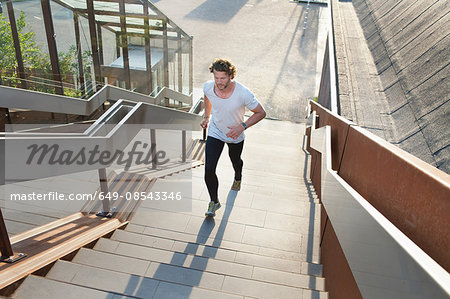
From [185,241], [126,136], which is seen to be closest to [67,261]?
[185,241]

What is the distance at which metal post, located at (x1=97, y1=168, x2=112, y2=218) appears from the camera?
3.34 m

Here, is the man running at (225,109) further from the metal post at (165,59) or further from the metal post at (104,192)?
the metal post at (165,59)

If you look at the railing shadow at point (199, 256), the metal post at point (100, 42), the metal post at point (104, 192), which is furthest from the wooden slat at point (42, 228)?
the metal post at point (100, 42)

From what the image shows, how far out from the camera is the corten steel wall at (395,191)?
122 centimetres

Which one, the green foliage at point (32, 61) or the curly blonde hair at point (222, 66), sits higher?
the curly blonde hair at point (222, 66)

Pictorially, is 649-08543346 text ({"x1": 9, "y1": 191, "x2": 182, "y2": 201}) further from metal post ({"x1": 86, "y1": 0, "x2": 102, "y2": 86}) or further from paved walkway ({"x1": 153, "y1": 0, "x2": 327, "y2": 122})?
paved walkway ({"x1": 153, "y1": 0, "x2": 327, "y2": 122})

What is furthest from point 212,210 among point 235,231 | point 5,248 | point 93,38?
point 93,38

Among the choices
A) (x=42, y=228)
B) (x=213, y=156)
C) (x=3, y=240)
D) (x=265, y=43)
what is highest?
(x=3, y=240)

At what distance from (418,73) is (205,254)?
284 centimetres

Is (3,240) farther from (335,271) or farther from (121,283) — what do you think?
(335,271)

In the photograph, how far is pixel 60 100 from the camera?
18.8 feet

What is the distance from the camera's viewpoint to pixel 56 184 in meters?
4.00

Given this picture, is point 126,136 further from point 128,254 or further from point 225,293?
point 225,293

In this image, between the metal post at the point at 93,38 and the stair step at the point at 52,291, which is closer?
the stair step at the point at 52,291
